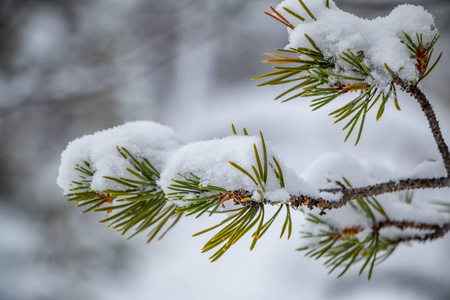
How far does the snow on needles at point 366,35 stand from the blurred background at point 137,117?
4.00ft

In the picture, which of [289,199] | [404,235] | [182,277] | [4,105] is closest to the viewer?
[289,199]

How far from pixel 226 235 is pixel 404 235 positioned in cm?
33

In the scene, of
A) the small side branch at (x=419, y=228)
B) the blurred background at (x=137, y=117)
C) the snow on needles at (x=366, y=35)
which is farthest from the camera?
the blurred background at (x=137, y=117)

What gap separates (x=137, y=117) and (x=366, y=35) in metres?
1.73

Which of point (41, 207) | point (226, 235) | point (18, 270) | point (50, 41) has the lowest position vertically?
point (226, 235)

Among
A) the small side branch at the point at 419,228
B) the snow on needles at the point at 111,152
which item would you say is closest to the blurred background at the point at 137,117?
the small side branch at the point at 419,228

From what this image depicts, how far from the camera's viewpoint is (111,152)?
0.42 metres

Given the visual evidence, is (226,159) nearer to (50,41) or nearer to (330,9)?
(330,9)

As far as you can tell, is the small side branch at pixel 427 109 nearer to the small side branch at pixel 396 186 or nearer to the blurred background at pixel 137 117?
the small side branch at pixel 396 186

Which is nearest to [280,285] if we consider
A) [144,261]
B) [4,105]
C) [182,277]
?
[182,277]

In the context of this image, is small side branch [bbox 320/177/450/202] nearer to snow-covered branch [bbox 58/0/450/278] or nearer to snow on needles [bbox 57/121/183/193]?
snow-covered branch [bbox 58/0/450/278]

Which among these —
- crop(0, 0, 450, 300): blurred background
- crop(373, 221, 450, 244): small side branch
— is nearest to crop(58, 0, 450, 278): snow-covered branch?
crop(373, 221, 450, 244): small side branch

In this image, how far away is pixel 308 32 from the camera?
335mm

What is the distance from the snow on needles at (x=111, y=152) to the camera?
0.41 metres
